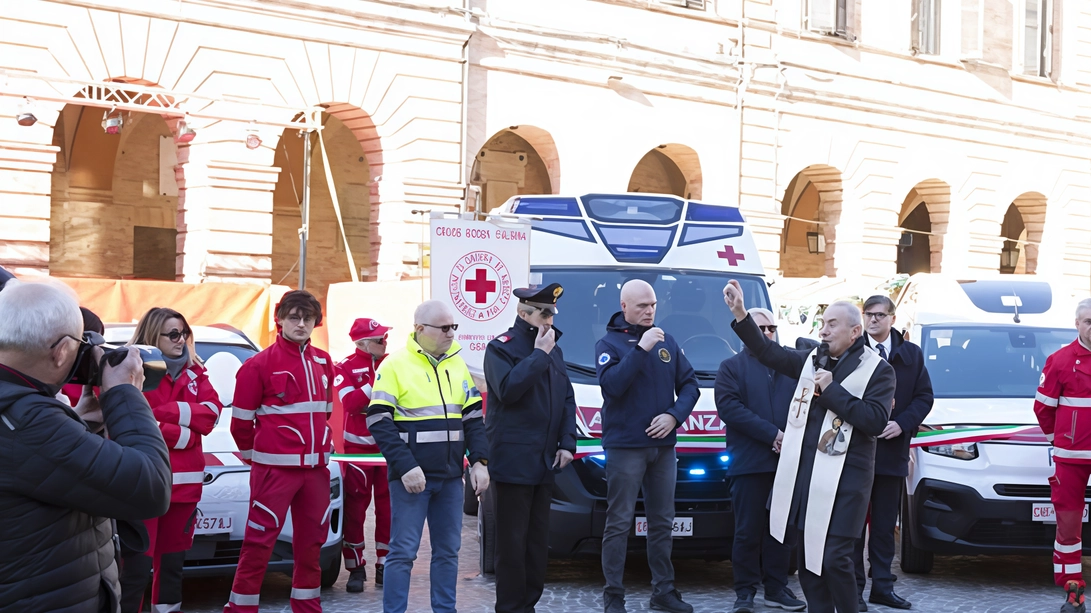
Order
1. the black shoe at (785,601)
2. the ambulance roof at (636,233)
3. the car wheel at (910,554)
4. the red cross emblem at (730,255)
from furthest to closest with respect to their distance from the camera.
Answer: the red cross emblem at (730,255)
the ambulance roof at (636,233)
the car wheel at (910,554)
the black shoe at (785,601)

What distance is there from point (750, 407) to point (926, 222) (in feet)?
84.7

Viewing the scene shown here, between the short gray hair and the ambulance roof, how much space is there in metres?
5.95

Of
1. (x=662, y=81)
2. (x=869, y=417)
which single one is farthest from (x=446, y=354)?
(x=662, y=81)

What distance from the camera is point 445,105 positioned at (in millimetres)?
19609

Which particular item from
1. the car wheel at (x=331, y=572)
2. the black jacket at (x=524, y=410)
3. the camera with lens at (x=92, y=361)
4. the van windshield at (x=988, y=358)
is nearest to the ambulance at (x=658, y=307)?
the car wheel at (x=331, y=572)

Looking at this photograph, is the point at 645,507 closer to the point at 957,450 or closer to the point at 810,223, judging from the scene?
the point at 957,450

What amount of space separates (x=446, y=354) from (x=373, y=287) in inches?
335

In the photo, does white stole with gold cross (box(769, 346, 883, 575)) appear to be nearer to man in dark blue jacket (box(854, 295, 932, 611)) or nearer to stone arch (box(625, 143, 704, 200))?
man in dark blue jacket (box(854, 295, 932, 611))

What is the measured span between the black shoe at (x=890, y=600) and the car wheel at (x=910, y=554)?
99 centimetres

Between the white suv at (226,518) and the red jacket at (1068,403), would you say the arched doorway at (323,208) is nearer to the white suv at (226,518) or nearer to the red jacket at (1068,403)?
the white suv at (226,518)

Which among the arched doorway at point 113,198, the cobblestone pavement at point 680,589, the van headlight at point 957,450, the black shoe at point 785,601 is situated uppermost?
the arched doorway at point 113,198

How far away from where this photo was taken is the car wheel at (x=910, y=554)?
336 inches

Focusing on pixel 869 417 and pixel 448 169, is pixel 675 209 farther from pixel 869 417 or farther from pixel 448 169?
pixel 448 169

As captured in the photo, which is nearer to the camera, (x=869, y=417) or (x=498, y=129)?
(x=869, y=417)
